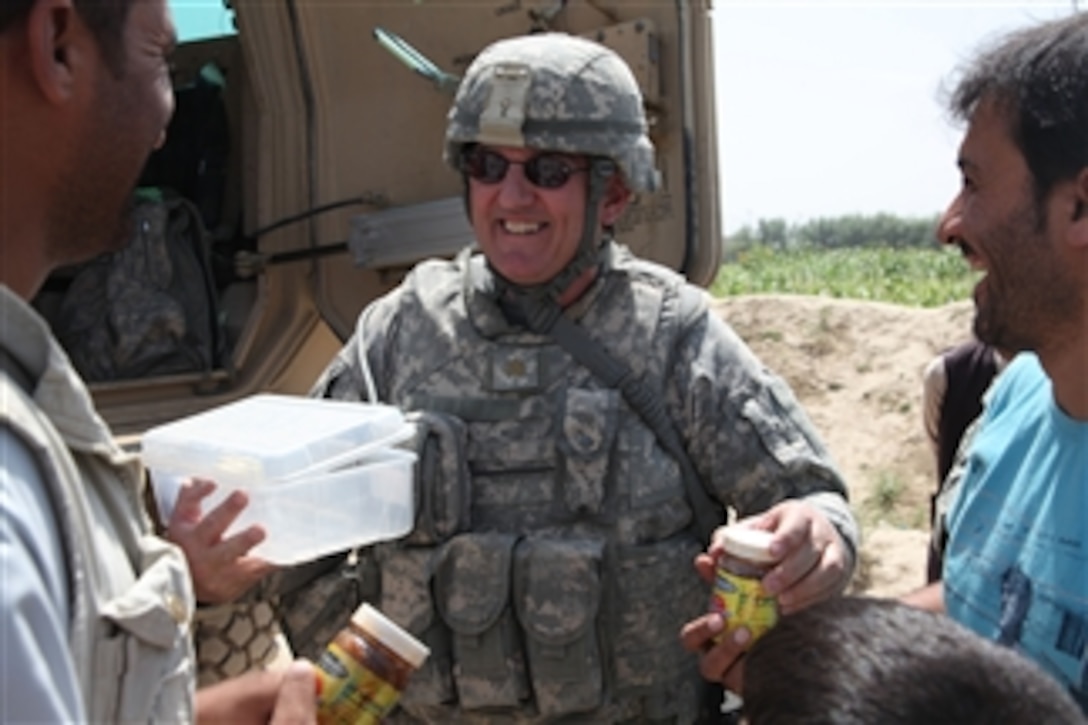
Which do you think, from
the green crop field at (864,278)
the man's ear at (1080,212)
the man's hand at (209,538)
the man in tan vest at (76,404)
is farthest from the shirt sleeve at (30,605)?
the green crop field at (864,278)

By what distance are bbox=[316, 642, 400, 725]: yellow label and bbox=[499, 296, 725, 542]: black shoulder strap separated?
866mm

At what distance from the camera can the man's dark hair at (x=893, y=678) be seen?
111 centimetres

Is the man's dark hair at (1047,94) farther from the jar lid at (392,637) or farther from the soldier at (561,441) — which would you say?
the jar lid at (392,637)

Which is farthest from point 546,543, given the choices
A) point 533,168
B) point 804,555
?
point 533,168

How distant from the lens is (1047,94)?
172 cm

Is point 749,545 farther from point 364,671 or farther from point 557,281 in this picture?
point 557,281

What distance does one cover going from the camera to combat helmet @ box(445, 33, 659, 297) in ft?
7.73

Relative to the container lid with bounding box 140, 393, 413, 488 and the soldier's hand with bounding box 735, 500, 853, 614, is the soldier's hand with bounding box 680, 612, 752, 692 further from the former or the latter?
the container lid with bounding box 140, 393, 413, 488

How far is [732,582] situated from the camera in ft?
5.76

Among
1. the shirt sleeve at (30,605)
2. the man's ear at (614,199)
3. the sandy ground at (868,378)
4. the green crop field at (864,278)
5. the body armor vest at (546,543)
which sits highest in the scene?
the shirt sleeve at (30,605)

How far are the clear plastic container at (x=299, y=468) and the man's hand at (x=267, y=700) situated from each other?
29cm

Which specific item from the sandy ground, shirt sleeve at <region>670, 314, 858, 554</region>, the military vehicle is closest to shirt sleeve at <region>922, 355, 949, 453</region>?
the military vehicle

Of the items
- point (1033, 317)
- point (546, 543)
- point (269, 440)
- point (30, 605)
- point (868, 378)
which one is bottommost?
point (868, 378)

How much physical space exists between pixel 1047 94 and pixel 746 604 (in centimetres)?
82
